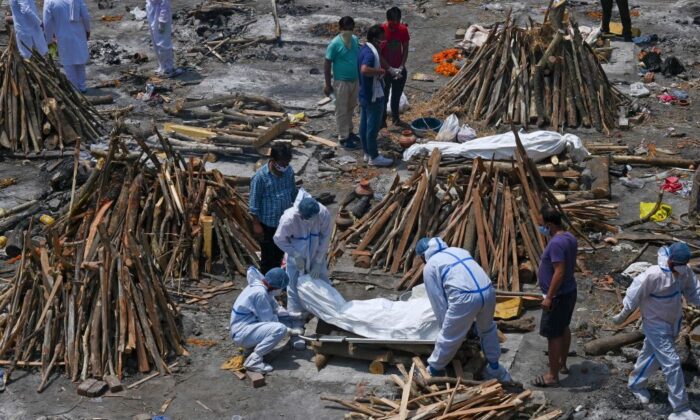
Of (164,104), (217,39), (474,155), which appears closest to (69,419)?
(474,155)

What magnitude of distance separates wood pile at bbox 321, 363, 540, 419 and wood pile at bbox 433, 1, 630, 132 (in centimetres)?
771

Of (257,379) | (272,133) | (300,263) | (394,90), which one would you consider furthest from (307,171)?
(257,379)

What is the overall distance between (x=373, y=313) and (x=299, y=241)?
1.14 m

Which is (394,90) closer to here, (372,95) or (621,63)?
(372,95)

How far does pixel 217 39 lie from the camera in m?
20.8

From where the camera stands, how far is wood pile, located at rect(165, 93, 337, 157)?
14812 millimetres

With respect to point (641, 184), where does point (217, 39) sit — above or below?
above

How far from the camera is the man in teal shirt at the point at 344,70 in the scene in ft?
48.5

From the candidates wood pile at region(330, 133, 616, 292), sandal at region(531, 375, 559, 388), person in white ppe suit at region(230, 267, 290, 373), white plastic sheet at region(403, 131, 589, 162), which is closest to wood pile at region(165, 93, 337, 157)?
white plastic sheet at region(403, 131, 589, 162)

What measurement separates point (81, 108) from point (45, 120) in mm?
597

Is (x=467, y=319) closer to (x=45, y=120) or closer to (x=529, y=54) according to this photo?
(x=529, y=54)

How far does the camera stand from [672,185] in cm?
1347

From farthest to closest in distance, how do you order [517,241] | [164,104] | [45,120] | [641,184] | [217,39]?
1. [217,39]
2. [164,104]
3. [45,120]
4. [641,184]
5. [517,241]

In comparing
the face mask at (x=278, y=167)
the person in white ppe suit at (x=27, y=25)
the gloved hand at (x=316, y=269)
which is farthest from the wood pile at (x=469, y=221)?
the person in white ppe suit at (x=27, y=25)
